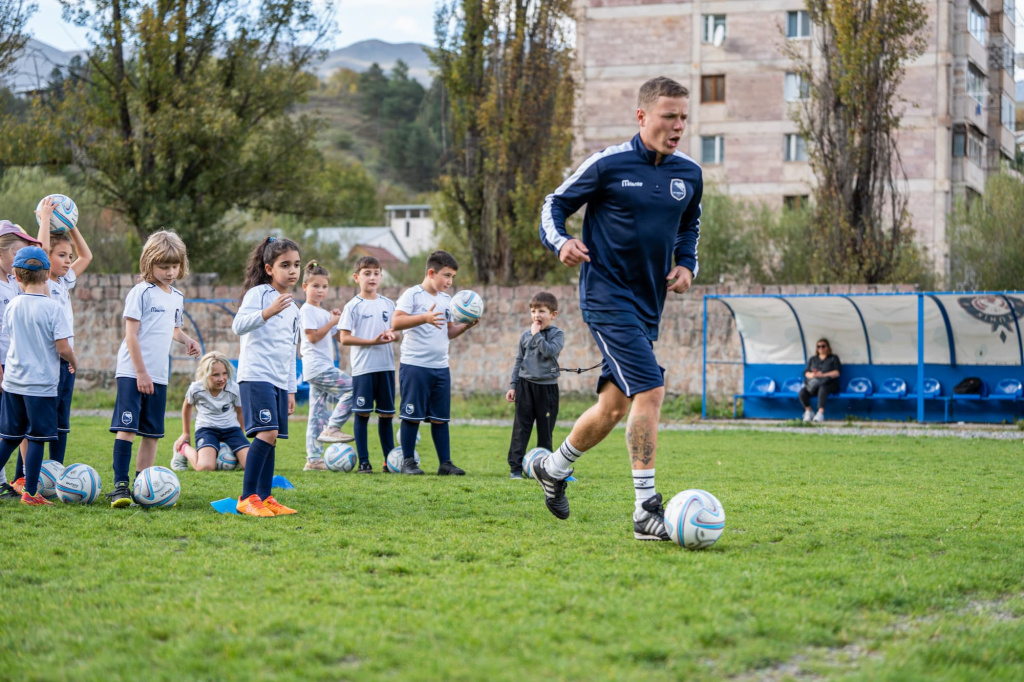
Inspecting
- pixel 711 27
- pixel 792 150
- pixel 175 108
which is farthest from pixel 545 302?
pixel 711 27

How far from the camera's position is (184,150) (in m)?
23.3

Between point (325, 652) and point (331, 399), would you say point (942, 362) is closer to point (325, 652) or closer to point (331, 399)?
point (331, 399)

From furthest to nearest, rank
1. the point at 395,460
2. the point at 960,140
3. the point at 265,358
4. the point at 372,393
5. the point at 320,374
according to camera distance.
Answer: the point at 960,140 → the point at 320,374 → the point at 372,393 → the point at 395,460 → the point at 265,358

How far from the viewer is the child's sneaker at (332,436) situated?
10234mm

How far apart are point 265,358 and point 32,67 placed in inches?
872

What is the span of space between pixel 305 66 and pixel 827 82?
12.4 meters

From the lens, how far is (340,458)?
9.67 meters

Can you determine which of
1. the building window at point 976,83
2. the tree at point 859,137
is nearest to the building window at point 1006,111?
the building window at point 976,83

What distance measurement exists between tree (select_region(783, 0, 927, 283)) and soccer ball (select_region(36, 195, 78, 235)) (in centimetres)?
1556

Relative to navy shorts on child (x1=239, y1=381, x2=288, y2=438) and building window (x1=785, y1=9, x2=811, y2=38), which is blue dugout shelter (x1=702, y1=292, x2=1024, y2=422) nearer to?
navy shorts on child (x1=239, y1=381, x2=288, y2=438)

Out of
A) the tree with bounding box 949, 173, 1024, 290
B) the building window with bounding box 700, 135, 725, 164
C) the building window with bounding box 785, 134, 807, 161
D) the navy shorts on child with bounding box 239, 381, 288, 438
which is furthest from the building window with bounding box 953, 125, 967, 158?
Answer: the navy shorts on child with bounding box 239, 381, 288, 438

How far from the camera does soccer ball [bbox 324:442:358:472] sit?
967 cm

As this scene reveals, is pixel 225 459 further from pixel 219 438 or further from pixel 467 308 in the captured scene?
pixel 467 308

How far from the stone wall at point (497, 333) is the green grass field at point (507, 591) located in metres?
11.6
